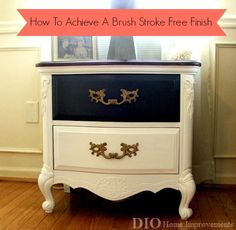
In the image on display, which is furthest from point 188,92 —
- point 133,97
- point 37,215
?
point 37,215

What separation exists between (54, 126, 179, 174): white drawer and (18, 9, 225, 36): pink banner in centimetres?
48

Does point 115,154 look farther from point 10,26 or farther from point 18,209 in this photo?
point 10,26

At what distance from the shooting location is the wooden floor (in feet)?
3.73

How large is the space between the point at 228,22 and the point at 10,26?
1.04 metres

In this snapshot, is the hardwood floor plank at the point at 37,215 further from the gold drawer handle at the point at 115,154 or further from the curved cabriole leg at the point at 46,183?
the gold drawer handle at the point at 115,154

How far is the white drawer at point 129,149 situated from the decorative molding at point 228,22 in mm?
638

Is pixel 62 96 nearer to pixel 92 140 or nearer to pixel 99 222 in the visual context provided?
pixel 92 140

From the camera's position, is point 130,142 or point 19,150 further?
point 19,150

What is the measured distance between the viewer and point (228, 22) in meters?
1.46

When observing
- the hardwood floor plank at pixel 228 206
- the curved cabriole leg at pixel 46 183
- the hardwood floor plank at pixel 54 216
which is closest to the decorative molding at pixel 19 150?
the hardwood floor plank at pixel 54 216

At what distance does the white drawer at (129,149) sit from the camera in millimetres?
1104

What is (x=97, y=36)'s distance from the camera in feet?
4.86

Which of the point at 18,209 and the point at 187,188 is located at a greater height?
the point at 187,188

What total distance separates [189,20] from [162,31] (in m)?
0.14
